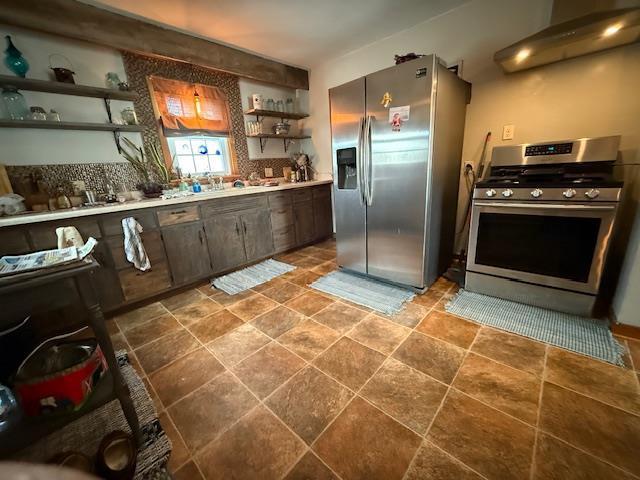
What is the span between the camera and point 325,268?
3.02m

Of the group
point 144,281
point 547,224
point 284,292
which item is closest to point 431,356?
point 547,224

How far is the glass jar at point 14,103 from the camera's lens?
2002 mm

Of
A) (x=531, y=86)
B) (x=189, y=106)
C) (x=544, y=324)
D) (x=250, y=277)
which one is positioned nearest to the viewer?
(x=544, y=324)

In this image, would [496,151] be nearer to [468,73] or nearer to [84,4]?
[468,73]

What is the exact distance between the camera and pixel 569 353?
151cm

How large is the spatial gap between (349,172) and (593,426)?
229cm

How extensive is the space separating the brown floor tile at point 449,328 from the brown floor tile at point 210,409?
1.24m

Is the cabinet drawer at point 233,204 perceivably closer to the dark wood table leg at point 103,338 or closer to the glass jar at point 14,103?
the glass jar at point 14,103

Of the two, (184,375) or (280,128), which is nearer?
(184,375)

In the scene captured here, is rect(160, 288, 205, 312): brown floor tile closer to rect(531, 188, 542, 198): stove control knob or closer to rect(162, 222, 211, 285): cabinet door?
rect(162, 222, 211, 285): cabinet door

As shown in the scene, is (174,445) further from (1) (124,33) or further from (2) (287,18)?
(2) (287,18)

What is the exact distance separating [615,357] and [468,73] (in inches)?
99.4

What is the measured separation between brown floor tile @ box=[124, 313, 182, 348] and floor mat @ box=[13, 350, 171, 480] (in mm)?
549

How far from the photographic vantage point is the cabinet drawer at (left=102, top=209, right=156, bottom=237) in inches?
80.2
